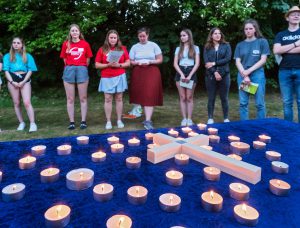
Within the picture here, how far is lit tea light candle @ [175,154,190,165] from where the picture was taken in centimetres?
132

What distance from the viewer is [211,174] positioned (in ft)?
3.79

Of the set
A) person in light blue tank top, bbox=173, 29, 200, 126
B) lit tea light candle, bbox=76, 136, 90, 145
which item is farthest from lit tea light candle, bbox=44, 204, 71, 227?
person in light blue tank top, bbox=173, 29, 200, 126

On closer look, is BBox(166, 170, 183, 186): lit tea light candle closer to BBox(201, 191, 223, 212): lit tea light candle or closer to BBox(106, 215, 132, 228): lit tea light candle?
BBox(201, 191, 223, 212): lit tea light candle

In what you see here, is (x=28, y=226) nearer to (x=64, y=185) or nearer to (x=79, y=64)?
(x=64, y=185)

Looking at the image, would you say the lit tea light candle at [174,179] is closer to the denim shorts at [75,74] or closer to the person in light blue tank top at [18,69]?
the denim shorts at [75,74]

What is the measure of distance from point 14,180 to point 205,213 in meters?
0.85

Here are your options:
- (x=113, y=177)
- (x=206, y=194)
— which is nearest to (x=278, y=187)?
(x=206, y=194)

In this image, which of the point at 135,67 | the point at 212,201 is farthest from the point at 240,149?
the point at 135,67

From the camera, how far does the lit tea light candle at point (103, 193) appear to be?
992 mm

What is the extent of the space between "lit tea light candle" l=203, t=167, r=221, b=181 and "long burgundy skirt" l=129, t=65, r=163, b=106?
11.4 feet

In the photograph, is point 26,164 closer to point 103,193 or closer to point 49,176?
point 49,176

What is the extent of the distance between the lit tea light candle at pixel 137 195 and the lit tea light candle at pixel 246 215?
33 cm

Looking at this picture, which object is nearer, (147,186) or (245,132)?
(147,186)

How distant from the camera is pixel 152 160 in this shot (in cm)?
135
